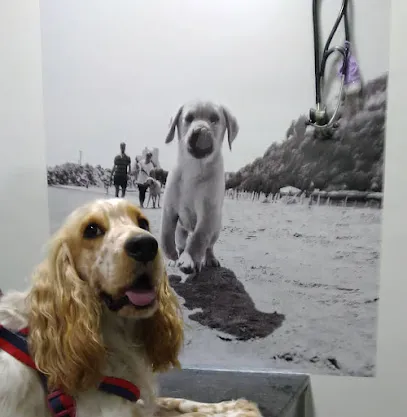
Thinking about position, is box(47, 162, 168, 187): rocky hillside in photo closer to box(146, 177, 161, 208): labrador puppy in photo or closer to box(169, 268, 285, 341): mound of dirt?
box(146, 177, 161, 208): labrador puppy in photo

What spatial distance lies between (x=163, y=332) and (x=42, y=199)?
856mm

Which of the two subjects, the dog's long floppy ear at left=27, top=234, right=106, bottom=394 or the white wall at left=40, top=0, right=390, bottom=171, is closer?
the dog's long floppy ear at left=27, top=234, right=106, bottom=394

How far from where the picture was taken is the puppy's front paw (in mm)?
1571

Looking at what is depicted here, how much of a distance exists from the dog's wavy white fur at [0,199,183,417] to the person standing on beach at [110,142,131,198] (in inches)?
24.9

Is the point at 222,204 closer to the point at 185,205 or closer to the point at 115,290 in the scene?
the point at 185,205

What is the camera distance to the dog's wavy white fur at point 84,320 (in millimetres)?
843

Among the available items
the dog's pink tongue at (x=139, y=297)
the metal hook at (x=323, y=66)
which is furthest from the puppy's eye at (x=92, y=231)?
the metal hook at (x=323, y=66)

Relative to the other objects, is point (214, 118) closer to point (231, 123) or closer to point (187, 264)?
point (231, 123)

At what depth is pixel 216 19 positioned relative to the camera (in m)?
1.50

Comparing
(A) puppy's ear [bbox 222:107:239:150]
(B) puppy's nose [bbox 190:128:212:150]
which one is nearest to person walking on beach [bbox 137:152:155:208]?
(B) puppy's nose [bbox 190:128:212:150]

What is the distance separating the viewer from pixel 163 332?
996mm

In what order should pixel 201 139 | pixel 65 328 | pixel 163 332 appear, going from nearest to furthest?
pixel 65 328
pixel 163 332
pixel 201 139

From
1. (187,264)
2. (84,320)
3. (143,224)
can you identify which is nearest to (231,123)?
(187,264)

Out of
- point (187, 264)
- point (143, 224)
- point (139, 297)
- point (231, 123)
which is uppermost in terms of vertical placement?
point (231, 123)
